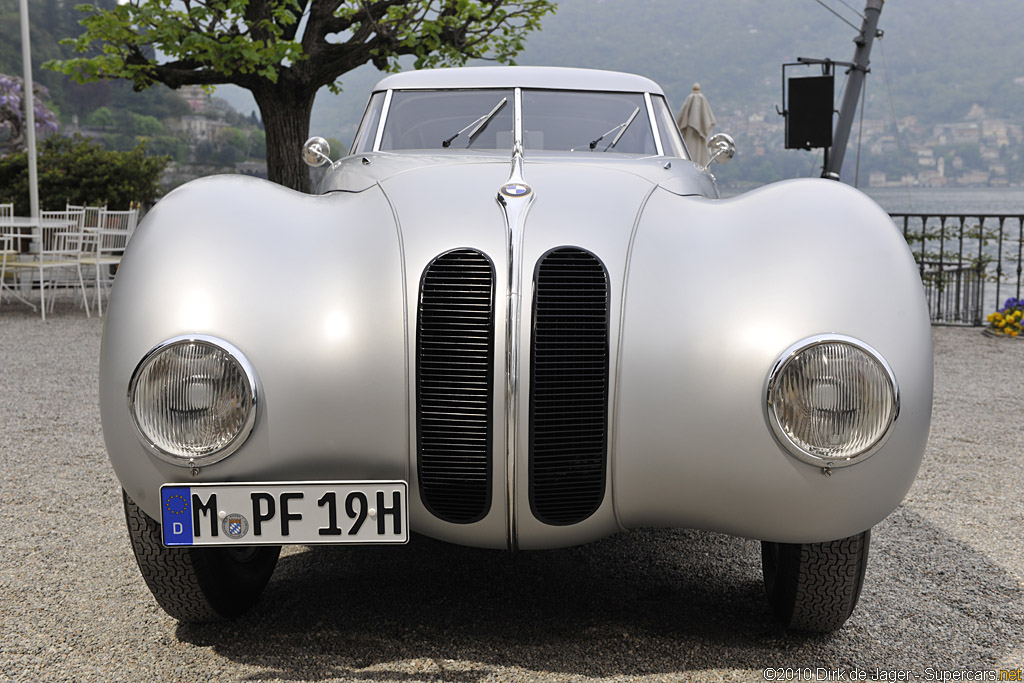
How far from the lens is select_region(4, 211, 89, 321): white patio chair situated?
1028cm

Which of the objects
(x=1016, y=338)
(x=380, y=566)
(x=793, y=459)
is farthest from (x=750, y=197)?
(x=1016, y=338)

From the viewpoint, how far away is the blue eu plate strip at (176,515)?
2191 millimetres

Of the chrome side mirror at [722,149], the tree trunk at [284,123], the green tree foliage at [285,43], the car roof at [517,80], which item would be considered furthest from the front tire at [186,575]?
the tree trunk at [284,123]

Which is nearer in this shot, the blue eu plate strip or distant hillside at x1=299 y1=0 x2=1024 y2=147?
the blue eu plate strip

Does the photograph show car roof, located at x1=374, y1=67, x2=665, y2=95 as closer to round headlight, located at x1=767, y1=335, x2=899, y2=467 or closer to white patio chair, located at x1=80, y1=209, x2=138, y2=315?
round headlight, located at x1=767, y1=335, x2=899, y2=467

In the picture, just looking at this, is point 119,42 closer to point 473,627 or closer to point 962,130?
point 473,627

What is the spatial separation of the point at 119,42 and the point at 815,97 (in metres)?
8.67

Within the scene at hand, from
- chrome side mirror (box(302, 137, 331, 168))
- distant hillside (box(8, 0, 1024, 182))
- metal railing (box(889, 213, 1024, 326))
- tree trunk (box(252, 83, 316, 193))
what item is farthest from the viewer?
distant hillside (box(8, 0, 1024, 182))

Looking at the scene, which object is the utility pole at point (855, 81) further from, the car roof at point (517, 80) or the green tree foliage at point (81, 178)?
the green tree foliage at point (81, 178)

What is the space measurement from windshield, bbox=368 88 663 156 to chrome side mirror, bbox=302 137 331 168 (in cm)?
14

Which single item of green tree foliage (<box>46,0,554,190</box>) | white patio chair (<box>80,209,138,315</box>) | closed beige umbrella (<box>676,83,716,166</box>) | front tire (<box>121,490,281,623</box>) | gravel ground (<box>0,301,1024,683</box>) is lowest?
gravel ground (<box>0,301,1024,683</box>)

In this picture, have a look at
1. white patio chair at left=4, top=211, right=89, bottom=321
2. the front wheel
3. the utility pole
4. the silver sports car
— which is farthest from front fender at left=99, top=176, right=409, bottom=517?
the utility pole

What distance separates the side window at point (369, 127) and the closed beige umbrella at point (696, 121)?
7.73m

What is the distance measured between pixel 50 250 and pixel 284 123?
10.7 feet
